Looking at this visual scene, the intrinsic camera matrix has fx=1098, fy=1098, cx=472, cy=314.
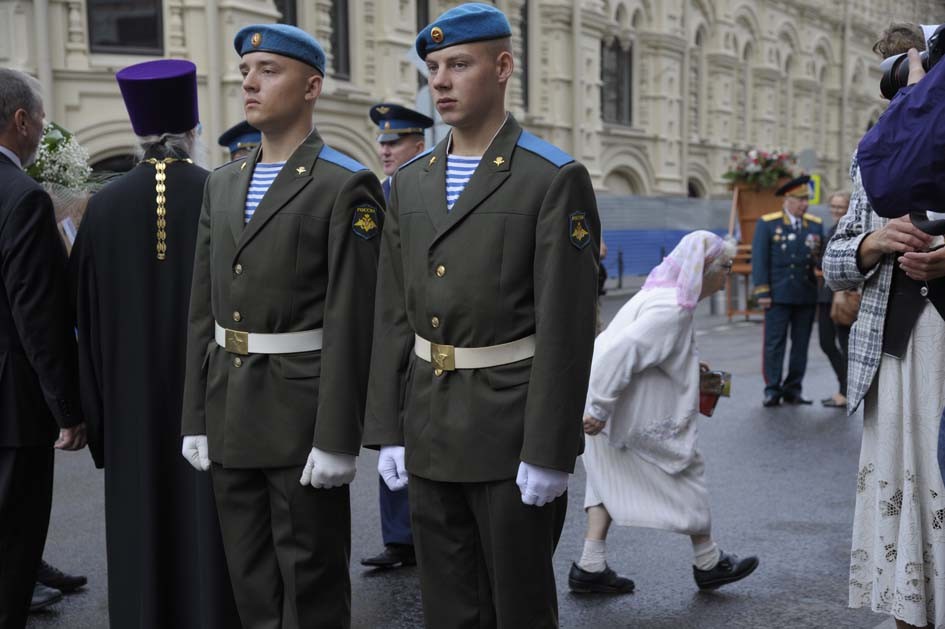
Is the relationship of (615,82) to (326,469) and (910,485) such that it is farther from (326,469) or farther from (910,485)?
(326,469)

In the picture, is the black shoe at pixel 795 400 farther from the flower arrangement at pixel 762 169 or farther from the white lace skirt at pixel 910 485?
the flower arrangement at pixel 762 169

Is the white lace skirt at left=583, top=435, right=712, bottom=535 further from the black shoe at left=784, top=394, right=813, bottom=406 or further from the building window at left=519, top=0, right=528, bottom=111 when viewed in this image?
the building window at left=519, top=0, right=528, bottom=111

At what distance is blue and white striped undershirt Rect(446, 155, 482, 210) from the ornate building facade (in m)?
3.28

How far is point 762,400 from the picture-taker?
10.7 meters

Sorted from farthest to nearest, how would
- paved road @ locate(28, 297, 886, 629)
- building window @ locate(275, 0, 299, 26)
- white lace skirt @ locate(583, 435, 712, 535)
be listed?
building window @ locate(275, 0, 299, 26) < white lace skirt @ locate(583, 435, 712, 535) < paved road @ locate(28, 297, 886, 629)

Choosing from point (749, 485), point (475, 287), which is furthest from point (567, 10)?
point (475, 287)

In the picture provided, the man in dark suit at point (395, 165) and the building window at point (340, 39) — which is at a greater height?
the building window at point (340, 39)

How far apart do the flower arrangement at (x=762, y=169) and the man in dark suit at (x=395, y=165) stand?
14.9 m

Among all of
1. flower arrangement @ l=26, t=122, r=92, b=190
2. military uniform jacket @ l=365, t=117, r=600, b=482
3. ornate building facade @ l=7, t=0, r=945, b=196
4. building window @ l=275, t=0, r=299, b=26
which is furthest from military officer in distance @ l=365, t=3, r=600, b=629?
building window @ l=275, t=0, r=299, b=26

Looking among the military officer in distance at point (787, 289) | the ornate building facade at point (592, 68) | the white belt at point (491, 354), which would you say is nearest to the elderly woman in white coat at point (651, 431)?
the white belt at point (491, 354)

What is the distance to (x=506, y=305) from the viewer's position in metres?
2.91

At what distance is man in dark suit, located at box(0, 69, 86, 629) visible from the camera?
3.92 meters

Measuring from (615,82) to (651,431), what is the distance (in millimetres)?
27285

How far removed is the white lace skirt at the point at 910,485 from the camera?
3.58 m
